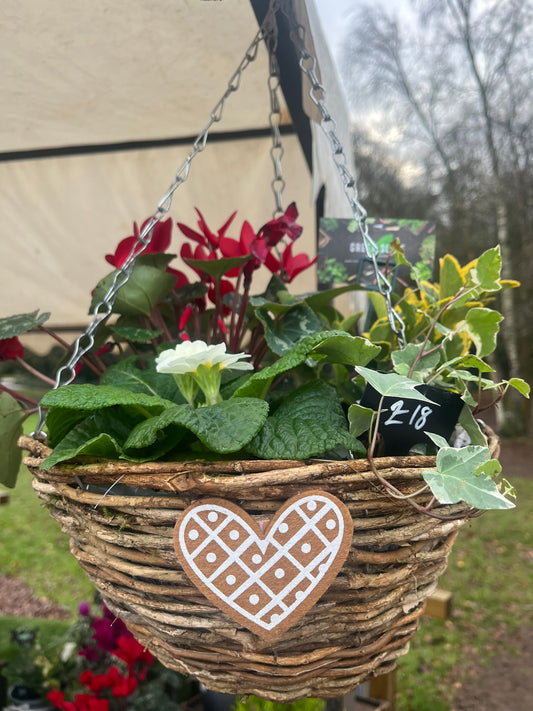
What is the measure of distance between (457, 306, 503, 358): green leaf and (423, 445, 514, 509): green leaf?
0.17m

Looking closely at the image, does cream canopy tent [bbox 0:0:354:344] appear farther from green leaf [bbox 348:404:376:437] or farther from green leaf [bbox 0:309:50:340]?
green leaf [bbox 348:404:376:437]

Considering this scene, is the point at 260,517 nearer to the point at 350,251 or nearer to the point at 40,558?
the point at 350,251

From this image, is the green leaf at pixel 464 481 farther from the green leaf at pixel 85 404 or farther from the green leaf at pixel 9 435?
the green leaf at pixel 9 435

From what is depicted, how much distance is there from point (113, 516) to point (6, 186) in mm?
1094

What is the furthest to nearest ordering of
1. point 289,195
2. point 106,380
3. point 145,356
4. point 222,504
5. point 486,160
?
point 486,160, point 289,195, point 145,356, point 106,380, point 222,504

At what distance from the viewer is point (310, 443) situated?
40 cm

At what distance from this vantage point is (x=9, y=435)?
588mm

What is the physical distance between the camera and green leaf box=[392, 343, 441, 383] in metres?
0.47

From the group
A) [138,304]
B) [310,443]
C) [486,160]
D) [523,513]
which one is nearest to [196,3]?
[138,304]

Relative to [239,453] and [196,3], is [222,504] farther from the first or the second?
[196,3]

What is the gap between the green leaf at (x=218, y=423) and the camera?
1.26ft

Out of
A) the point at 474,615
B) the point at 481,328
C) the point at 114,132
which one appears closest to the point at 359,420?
the point at 481,328

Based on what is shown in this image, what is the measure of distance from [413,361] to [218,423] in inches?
7.5

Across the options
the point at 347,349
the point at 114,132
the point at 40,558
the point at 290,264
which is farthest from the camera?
the point at 40,558
